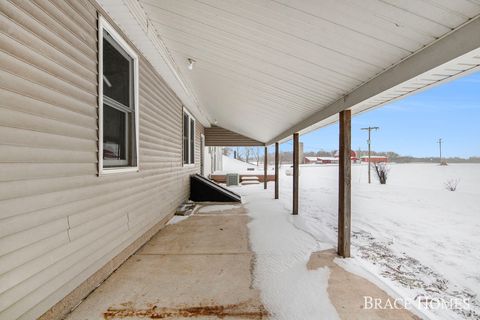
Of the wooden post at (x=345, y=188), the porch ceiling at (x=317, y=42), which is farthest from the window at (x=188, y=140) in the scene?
the wooden post at (x=345, y=188)

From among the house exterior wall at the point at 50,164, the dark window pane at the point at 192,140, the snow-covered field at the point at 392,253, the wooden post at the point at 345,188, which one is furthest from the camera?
the dark window pane at the point at 192,140

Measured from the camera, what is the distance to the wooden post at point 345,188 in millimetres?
3326

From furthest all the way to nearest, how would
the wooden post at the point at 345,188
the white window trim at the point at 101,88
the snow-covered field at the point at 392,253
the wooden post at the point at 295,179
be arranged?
1. the wooden post at the point at 295,179
2. the wooden post at the point at 345,188
3. the white window trim at the point at 101,88
4. the snow-covered field at the point at 392,253

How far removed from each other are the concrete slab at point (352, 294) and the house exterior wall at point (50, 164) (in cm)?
228

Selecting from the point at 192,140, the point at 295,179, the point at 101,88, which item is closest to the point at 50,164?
the point at 101,88

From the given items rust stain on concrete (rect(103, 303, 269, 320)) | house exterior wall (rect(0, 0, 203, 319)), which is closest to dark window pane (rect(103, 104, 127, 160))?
house exterior wall (rect(0, 0, 203, 319))

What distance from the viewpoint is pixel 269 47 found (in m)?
2.53

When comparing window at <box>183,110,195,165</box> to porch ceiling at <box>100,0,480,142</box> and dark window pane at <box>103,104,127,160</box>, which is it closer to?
porch ceiling at <box>100,0,480,142</box>

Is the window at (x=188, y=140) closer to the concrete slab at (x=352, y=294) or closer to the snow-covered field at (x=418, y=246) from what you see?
the snow-covered field at (x=418, y=246)

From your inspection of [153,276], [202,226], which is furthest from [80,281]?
[202,226]

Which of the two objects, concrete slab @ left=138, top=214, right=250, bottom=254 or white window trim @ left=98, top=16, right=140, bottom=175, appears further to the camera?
concrete slab @ left=138, top=214, right=250, bottom=254

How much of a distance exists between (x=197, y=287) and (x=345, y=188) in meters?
2.22

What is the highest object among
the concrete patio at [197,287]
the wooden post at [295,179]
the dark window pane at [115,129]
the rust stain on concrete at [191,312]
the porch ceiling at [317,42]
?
the porch ceiling at [317,42]

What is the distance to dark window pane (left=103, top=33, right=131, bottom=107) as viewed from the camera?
11.4ft
